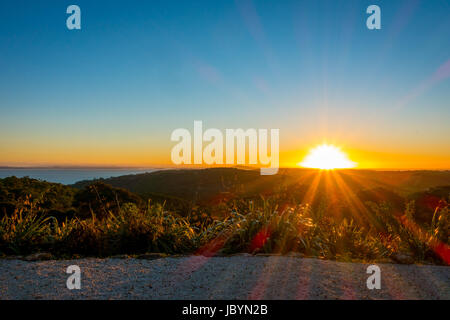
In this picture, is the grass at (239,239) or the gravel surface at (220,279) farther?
the grass at (239,239)

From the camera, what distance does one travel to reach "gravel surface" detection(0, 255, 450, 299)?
12.8ft

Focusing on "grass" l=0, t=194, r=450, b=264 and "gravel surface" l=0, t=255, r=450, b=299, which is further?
"grass" l=0, t=194, r=450, b=264

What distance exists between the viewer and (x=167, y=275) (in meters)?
4.62

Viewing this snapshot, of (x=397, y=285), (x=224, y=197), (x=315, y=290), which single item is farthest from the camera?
(x=224, y=197)

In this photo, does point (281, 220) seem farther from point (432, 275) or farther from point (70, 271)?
point (70, 271)

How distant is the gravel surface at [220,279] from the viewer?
153 inches

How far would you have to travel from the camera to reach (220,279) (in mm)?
4344

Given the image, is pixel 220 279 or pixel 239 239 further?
pixel 239 239

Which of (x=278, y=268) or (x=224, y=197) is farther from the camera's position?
(x=224, y=197)

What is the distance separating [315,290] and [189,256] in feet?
7.95

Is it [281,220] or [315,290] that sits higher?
[281,220]
